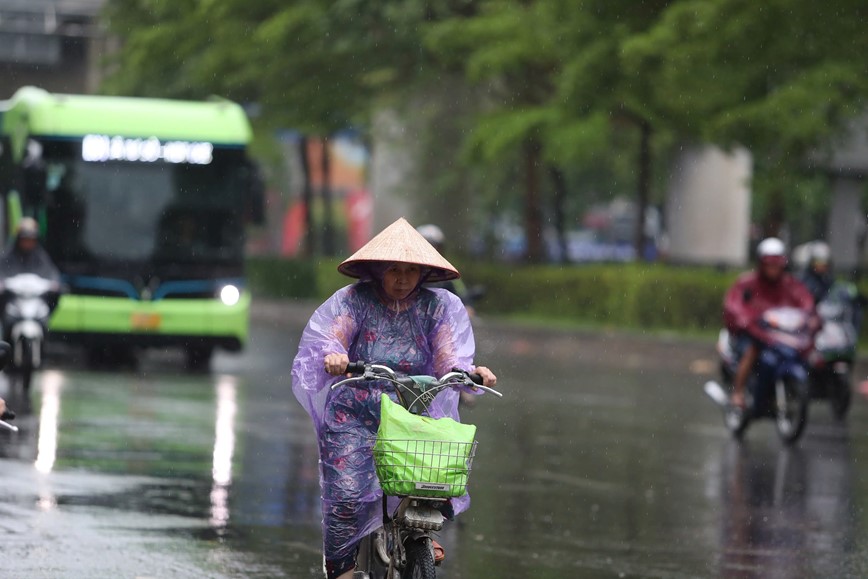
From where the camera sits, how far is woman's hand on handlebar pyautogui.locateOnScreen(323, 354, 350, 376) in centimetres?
668

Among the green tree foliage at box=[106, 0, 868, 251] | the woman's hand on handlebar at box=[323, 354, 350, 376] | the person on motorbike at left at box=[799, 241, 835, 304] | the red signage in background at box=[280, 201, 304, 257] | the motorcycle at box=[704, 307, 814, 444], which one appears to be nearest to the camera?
the woman's hand on handlebar at box=[323, 354, 350, 376]

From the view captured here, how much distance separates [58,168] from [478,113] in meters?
14.9

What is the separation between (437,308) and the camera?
721 cm

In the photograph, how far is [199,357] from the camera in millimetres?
23062

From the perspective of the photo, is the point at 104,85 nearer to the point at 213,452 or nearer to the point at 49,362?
the point at 49,362

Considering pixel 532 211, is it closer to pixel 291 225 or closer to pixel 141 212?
pixel 141 212

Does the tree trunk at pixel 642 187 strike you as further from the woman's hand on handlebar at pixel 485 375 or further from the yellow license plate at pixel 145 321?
the woman's hand on handlebar at pixel 485 375

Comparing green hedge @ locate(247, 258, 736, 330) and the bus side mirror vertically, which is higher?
the bus side mirror

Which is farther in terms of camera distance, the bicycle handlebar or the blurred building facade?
the blurred building facade

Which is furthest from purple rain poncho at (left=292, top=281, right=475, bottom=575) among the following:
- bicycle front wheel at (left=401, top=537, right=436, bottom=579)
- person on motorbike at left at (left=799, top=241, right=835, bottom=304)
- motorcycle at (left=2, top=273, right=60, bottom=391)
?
person on motorbike at left at (left=799, top=241, right=835, bottom=304)

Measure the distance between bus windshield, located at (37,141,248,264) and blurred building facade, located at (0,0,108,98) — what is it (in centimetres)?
2459

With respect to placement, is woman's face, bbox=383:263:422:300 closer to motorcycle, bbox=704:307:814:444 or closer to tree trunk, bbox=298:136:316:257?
motorcycle, bbox=704:307:814:444

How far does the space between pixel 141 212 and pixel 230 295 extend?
1536 millimetres

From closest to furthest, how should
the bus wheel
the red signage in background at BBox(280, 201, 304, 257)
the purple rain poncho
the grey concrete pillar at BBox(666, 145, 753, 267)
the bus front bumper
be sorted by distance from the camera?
1. the purple rain poncho
2. the bus front bumper
3. the bus wheel
4. the grey concrete pillar at BBox(666, 145, 753, 267)
5. the red signage in background at BBox(280, 201, 304, 257)
